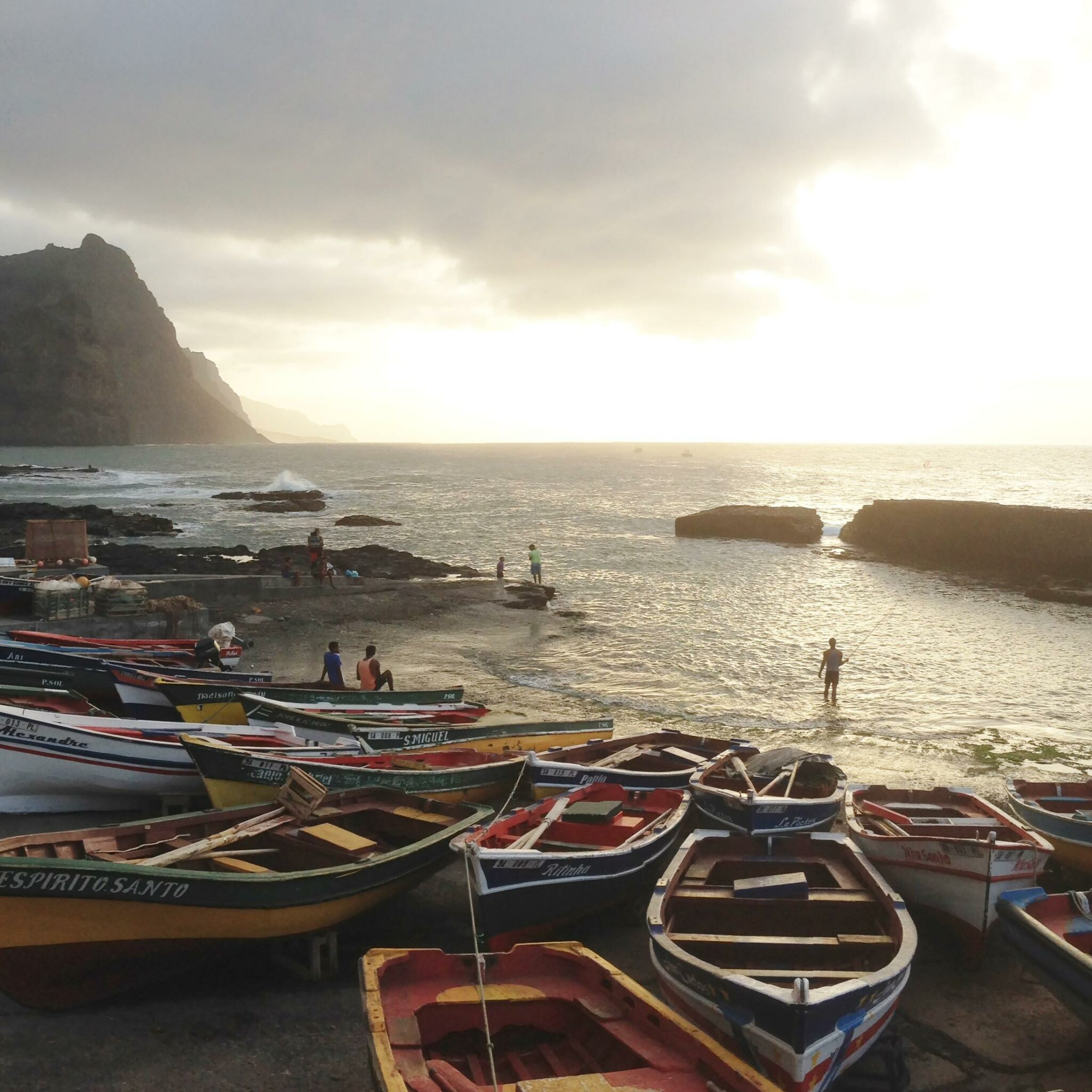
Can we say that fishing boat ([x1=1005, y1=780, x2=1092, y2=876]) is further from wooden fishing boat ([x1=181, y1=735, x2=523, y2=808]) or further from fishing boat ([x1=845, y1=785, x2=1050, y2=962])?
wooden fishing boat ([x1=181, y1=735, x2=523, y2=808])

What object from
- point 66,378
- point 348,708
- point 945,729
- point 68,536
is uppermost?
point 66,378

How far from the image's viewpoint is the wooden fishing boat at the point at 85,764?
1034 centimetres

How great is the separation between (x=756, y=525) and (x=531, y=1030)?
51180mm

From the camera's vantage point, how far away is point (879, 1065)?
6.77 metres

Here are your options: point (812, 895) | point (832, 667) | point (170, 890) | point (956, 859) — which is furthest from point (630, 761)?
point (832, 667)

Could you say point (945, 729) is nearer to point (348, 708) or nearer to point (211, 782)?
point (348, 708)

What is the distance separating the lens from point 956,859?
27.3 ft

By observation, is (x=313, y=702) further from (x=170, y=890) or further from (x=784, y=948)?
(x=784, y=948)

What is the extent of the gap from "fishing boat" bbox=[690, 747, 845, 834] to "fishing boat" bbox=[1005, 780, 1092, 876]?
2.23m

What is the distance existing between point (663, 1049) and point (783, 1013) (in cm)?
85

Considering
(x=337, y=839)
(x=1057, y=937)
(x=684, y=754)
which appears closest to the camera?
(x=1057, y=937)

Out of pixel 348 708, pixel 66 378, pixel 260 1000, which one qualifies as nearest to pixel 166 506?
pixel 348 708

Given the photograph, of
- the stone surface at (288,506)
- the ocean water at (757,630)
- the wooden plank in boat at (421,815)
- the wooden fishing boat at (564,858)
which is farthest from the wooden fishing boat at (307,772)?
the stone surface at (288,506)

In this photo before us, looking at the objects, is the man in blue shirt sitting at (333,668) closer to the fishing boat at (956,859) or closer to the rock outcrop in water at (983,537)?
the fishing boat at (956,859)
